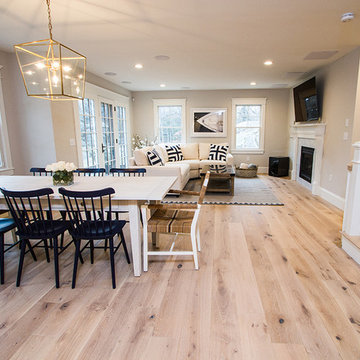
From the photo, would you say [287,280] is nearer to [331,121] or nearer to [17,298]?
[17,298]

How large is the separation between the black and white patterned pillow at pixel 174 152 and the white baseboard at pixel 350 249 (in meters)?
4.60

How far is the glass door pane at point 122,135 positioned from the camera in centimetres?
692

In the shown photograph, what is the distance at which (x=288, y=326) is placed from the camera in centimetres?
172

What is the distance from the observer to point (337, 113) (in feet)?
14.4

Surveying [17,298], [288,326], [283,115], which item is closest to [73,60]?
[17,298]

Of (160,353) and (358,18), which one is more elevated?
(358,18)

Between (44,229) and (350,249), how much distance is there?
9.71 feet

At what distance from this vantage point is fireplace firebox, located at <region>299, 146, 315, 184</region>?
5623mm

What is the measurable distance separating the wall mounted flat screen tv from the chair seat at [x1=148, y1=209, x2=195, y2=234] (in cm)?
403

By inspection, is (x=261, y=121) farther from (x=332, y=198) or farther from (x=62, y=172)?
(x=62, y=172)

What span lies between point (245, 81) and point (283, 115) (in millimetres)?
2006

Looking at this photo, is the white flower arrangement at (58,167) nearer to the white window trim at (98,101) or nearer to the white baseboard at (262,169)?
the white window trim at (98,101)

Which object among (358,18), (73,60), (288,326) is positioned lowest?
(288,326)

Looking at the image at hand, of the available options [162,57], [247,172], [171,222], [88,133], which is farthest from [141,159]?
[247,172]
